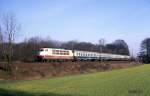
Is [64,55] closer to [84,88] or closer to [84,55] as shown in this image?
[84,55]

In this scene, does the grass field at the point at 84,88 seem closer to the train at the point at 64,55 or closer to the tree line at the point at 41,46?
the train at the point at 64,55

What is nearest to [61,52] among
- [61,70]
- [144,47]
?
[61,70]

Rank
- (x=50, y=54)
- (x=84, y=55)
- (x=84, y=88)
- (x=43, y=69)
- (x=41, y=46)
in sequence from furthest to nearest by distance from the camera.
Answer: (x=41, y=46), (x=84, y=55), (x=50, y=54), (x=43, y=69), (x=84, y=88)

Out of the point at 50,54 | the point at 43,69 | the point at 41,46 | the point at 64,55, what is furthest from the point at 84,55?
the point at 41,46

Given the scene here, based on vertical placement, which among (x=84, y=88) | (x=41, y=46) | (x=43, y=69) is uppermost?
(x=41, y=46)

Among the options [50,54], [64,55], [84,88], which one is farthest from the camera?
[64,55]

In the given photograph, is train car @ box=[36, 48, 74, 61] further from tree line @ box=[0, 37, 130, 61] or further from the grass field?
the grass field

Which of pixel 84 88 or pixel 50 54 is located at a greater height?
pixel 50 54

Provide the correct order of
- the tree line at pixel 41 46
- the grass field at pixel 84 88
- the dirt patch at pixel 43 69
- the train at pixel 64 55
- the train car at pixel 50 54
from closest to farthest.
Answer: the grass field at pixel 84 88 → the dirt patch at pixel 43 69 → the train car at pixel 50 54 → the train at pixel 64 55 → the tree line at pixel 41 46

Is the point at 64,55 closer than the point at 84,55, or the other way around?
the point at 64,55

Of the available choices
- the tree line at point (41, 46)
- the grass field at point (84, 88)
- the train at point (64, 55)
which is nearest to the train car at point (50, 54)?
the train at point (64, 55)

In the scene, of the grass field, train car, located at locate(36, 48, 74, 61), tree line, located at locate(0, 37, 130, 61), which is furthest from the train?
the grass field

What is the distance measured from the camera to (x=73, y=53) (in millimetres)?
75375

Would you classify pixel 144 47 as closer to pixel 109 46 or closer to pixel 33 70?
pixel 109 46
